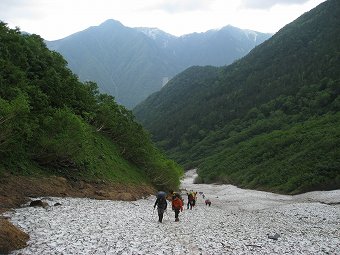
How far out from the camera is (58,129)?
42500mm

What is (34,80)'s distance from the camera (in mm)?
51375

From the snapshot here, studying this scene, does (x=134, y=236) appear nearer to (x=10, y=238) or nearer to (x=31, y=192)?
(x=10, y=238)

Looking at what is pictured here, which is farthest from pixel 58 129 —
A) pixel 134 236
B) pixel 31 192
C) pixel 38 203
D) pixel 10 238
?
pixel 10 238

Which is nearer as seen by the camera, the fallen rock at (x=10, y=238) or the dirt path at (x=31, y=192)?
the fallen rock at (x=10, y=238)

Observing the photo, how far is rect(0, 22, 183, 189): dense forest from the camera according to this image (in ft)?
123

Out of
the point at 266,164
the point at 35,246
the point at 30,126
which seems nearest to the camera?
the point at 35,246

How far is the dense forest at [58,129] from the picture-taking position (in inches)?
1474

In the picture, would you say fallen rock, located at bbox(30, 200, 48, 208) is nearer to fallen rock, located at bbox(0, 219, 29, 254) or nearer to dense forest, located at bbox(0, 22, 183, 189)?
dense forest, located at bbox(0, 22, 183, 189)

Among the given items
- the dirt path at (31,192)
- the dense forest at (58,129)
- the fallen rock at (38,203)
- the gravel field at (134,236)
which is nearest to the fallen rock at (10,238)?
the dirt path at (31,192)

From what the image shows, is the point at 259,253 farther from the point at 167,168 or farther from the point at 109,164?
the point at 167,168

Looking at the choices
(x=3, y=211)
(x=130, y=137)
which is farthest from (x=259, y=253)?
(x=130, y=137)

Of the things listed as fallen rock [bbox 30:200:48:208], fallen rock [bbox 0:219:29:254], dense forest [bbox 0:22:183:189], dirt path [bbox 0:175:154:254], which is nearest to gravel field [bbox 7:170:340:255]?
fallen rock [bbox 0:219:29:254]

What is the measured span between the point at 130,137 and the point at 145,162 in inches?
267

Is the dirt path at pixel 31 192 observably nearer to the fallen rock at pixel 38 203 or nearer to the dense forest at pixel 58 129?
the fallen rock at pixel 38 203
